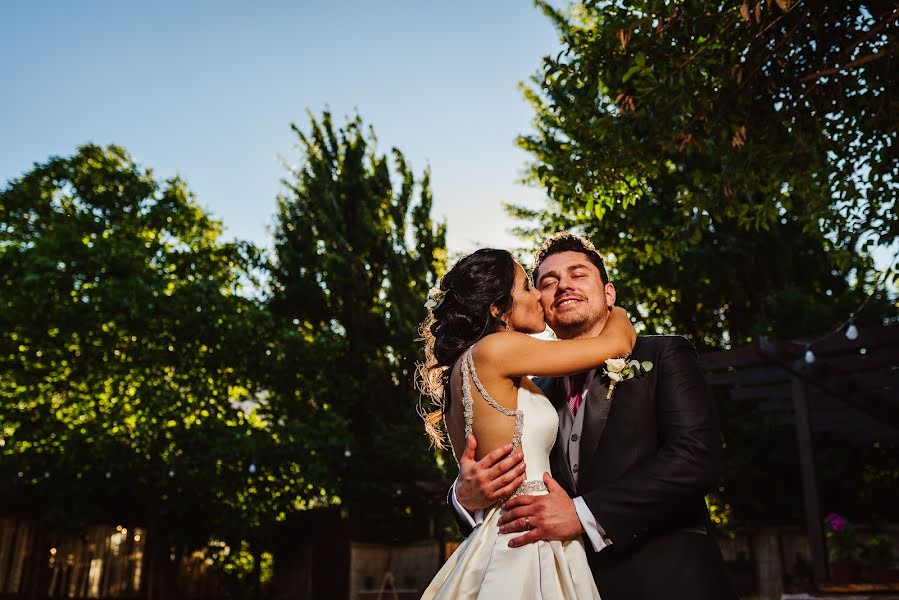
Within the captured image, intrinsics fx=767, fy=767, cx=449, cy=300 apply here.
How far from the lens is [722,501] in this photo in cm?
2070

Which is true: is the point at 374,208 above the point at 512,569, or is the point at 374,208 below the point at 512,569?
above

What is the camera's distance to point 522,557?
2.64 meters

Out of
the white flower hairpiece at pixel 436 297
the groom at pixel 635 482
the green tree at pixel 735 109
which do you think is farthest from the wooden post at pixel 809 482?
the groom at pixel 635 482

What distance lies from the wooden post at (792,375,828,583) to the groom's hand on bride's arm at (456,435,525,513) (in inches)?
367

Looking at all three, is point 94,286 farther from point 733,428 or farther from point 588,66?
point 733,428

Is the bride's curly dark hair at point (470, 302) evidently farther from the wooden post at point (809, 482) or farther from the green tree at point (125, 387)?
the green tree at point (125, 387)

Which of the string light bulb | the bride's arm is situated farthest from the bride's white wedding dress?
the string light bulb

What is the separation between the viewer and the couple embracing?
257 cm

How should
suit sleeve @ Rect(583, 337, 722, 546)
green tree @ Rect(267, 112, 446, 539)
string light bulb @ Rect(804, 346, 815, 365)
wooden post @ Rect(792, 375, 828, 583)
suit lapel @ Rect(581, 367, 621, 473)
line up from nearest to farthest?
suit sleeve @ Rect(583, 337, 722, 546)
suit lapel @ Rect(581, 367, 621, 473)
string light bulb @ Rect(804, 346, 815, 365)
wooden post @ Rect(792, 375, 828, 583)
green tree @ Rect(267, 112, 446, 539)

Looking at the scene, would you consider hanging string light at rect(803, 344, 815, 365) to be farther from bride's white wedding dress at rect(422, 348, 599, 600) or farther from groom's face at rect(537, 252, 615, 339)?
bride's white wedding dress at rect(422, 348, 599, 600)

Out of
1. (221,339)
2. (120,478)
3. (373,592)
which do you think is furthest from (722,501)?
(120,478)

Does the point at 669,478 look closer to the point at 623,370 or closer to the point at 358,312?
the point at 623,370

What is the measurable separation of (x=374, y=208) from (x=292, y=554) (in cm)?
1068

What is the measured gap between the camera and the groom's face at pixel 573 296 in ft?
10.7
